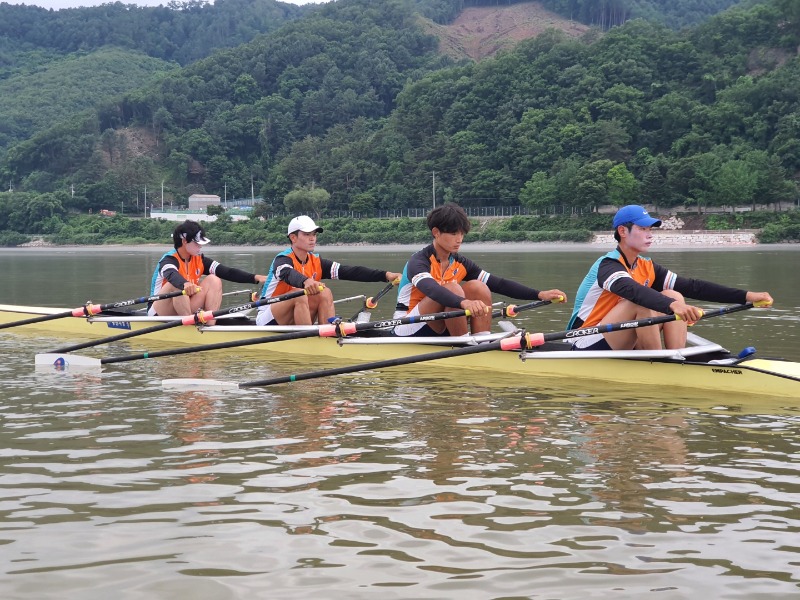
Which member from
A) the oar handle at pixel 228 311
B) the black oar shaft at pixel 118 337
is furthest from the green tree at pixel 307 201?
the oar handle at pixel 228 311

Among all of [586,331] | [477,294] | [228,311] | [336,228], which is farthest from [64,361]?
[336,228]

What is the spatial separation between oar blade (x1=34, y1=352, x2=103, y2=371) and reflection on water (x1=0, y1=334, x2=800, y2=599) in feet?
7.99

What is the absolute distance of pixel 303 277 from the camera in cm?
1196

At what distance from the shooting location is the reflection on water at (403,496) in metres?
4.71

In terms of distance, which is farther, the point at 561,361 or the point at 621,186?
the point at 621,186

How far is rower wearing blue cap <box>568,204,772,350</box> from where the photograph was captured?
8.63 metres

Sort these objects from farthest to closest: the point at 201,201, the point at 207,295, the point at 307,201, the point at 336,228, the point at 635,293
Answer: the point at 201,201
the point at 307,201
the point at 336,228
the point at 207,295
the point at 635,293

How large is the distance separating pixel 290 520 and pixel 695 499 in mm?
2526

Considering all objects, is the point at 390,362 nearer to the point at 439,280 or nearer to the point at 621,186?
the point at 439,280

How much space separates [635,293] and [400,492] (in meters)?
3.54

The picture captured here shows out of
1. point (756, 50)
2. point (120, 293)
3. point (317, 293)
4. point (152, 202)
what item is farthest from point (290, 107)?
point (317, 293)

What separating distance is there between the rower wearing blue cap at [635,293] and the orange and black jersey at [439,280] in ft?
3.41

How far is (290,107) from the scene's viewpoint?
184 metres

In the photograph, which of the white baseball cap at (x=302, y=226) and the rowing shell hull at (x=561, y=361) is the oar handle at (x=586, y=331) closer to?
the rowing shell hull at (x=561, y=361)
